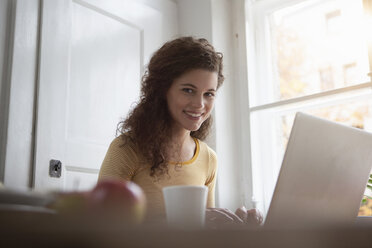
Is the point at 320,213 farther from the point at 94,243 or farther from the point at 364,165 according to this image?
the point at 94,243

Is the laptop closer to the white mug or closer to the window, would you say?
the white mug

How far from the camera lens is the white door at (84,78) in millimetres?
1941

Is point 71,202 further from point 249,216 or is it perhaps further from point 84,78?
point 84,78

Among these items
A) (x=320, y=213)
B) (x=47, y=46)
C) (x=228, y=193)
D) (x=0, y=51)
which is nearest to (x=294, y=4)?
(x=228, y=193)

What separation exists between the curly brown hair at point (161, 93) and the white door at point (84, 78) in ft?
1.39

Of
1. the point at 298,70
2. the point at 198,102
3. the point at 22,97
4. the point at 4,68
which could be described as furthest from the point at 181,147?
the point at 298,70

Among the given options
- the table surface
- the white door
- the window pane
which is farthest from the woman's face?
the table surface

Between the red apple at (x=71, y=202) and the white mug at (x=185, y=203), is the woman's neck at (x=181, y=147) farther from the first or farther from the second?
the red apple at (x=71, y=202)

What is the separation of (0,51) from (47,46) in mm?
211

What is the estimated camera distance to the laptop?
925 mm

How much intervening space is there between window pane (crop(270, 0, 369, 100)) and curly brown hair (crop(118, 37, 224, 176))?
3.23 feet

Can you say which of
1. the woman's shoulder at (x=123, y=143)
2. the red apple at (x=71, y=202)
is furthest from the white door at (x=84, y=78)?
the red apple at (x=71, y=202)

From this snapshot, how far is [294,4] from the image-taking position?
2.62 metres

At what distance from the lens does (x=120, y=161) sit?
4.65 ft
